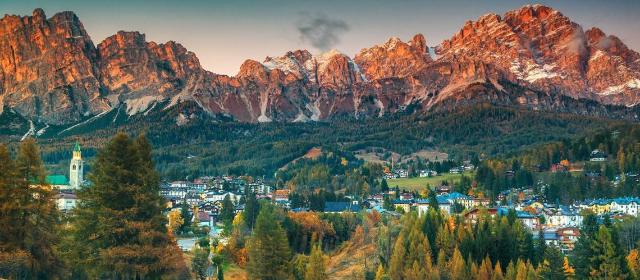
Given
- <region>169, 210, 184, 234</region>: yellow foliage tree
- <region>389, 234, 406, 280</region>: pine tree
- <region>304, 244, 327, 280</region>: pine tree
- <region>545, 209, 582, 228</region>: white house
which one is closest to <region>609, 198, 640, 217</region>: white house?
<region>545, 209, 582, 228</region>: white house

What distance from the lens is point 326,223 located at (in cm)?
12194

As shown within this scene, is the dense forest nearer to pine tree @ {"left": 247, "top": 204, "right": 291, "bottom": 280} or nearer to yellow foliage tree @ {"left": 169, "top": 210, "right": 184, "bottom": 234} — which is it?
yellow foliage tree @ {"left": 169, "top": 210, "right": 184, "bottom": 234}

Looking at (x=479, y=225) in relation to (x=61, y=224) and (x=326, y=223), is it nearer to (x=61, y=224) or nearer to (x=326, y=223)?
(x=326, y=223)

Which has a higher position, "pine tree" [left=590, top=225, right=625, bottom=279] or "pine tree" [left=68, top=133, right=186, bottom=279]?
"pine tree" [left=68, top=133, right=186, bottom=279]

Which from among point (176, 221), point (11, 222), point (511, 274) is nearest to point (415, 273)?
point (511, 274)

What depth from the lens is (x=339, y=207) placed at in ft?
527

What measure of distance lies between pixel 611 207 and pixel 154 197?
116028 mm

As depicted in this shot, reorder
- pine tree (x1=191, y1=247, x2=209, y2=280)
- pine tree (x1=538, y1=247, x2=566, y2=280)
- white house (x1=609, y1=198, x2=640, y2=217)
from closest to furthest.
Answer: pine tree (x1=538, y1=247, x2=566, y2=280) < pine tree (x1=191, y1=247, x2=209, y2=280) < white house (x1=609, y1=198, x2=640, y2=217)

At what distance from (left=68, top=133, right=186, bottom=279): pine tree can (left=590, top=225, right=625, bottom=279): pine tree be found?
145 feet

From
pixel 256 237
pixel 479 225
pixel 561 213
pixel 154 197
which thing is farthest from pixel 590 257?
pixel 561 213

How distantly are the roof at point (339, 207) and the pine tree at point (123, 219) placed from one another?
118m

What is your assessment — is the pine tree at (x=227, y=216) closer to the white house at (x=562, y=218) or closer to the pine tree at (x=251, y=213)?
the pine tree at (x=251, y=213)

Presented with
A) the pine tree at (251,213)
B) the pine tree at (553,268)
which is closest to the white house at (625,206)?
the pine tree at (251,213)

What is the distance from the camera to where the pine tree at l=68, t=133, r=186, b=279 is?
37.5 metres
